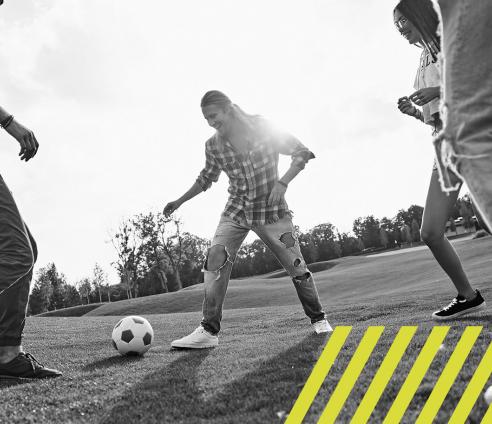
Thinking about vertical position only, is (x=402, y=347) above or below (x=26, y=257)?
below

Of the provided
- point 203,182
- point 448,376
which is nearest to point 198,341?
point 203,182

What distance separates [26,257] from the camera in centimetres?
367

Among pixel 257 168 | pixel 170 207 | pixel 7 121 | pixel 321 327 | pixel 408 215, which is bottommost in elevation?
pixel 408 215

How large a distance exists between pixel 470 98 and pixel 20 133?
3185 millimetres

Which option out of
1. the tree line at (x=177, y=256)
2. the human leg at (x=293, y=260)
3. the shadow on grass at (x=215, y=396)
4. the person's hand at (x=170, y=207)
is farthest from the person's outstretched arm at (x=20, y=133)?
the tree line at (x=177, y=256)

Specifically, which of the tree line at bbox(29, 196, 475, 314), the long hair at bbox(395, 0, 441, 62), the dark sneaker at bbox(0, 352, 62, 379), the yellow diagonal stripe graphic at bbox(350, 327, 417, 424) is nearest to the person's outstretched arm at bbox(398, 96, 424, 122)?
the yellow diagonal stripe graphic at bbox(350, 327, 417, 424)

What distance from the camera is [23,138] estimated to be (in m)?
3.68

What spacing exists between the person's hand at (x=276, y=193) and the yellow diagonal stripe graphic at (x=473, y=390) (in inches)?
110

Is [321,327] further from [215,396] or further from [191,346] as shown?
[215,396]

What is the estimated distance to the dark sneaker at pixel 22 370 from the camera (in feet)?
11.8

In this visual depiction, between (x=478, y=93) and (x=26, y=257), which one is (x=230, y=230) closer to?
(x=26, y=257)

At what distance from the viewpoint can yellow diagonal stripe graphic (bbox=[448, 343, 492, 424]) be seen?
78.1 inches

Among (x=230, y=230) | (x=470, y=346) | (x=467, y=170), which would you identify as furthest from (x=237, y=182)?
(x=467, y=170)

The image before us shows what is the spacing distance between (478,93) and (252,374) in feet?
7.05
